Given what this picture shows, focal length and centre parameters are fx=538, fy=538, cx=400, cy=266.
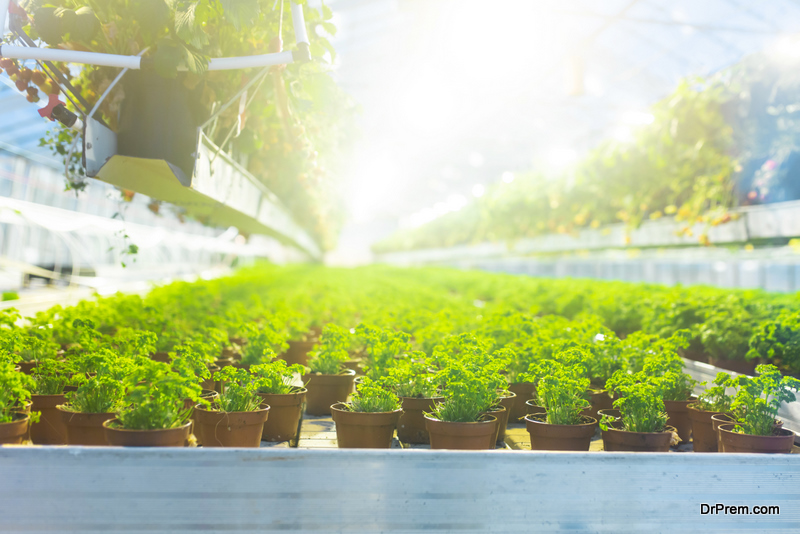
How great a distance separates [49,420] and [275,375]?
1.04 metres

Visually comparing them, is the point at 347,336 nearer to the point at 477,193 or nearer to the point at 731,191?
the point at 731,191

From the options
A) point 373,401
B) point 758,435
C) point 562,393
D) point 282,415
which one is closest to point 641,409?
point 562,393

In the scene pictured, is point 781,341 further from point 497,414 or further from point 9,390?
point 9,390

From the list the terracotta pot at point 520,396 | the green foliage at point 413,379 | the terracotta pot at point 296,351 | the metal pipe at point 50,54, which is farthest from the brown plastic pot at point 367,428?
the terracotta pot at point 296,351

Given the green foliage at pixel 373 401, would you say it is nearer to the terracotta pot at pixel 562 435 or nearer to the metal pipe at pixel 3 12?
the terracotta pot at pixel 562 435

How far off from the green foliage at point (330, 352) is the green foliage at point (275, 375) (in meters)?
0.33

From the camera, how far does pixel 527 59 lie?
1143 centimetres

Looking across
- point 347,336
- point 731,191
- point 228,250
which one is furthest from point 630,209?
point 228,250

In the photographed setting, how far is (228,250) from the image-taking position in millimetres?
22234

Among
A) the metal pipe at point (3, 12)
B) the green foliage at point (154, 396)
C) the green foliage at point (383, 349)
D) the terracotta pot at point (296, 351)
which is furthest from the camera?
the terracotta pot at point (296, 351)

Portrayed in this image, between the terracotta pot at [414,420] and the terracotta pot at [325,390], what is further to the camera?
the terracotta pot at [325,390]

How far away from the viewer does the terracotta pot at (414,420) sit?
2.78m

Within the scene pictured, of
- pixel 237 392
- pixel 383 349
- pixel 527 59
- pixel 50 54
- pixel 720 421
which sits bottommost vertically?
pixel 720 421

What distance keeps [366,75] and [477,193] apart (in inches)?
229
